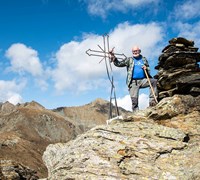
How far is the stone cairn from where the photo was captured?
19094 mm

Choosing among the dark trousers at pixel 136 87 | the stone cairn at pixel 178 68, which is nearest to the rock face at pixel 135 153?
the dark trousers at pixel 136 87

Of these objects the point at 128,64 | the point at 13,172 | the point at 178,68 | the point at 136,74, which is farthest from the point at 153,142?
the point at 13,172

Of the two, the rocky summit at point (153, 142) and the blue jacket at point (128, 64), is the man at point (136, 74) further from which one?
the rocky summit at point (153, 142)

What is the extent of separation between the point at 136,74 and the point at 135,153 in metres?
6.22

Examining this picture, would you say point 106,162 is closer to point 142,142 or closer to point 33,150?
point 142,142

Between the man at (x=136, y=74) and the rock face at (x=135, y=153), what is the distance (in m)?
2.33

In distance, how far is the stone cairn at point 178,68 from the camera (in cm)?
1909

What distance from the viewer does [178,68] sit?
20406 mm

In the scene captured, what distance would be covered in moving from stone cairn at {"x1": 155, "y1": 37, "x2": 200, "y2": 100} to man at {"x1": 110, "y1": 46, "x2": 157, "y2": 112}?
1911 mm

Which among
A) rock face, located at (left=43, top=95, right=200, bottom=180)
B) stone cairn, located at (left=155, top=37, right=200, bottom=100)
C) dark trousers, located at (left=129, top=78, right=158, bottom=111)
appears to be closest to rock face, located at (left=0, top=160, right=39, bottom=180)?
dark trousers, located at (left=129, top=78, right=158, bottom=111)

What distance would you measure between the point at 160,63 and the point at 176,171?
10.6m

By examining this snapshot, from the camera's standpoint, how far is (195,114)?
17.1 metres

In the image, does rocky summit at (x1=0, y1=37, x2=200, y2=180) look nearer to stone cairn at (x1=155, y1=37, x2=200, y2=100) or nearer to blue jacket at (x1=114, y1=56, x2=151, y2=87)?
stone cairn at (x1=155, y1=37, x2=200, y2=100)

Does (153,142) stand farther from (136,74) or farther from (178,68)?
(178,68)
